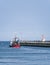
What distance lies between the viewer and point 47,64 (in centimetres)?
5184

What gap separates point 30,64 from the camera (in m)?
52.9

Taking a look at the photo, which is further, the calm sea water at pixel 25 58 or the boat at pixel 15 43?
the boat at pixel 15 43

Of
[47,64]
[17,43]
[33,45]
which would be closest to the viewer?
[47,64]

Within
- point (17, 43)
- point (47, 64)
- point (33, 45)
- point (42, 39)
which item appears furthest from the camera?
point (42, 39)

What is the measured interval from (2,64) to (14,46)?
66.3 meters

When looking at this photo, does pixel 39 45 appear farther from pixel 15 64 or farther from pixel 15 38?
pixel 15 64

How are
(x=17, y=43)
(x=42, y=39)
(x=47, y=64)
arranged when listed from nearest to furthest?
(x=47, y=64)
(x=17, y=43)
(x=42, y=39)

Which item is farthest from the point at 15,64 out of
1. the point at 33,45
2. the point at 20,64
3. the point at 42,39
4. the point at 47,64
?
the point at 42,39

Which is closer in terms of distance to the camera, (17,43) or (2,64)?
(2,64)

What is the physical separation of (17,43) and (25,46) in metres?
12.4

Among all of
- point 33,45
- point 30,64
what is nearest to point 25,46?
point 33,45

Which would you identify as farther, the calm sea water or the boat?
the boat

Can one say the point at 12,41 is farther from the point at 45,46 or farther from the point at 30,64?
the point at 30,64

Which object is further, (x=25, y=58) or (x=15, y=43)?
(x=15, y=43)
